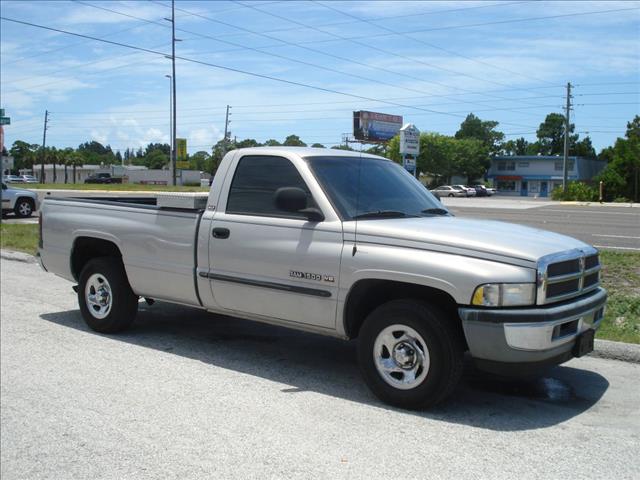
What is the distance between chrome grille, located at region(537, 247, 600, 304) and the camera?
14.9ft

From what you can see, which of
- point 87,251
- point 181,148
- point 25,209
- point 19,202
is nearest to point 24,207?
Answer: point 25,209

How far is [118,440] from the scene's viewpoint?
4.39 m

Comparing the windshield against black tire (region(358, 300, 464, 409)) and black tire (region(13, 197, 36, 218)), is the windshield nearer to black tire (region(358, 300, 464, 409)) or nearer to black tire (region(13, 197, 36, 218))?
black tire (region(358, 300, 464, 409))

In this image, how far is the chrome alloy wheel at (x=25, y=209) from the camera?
23.6 meters

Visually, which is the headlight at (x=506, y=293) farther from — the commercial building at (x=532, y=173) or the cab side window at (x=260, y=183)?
the commercial building at (x=532, y=173)

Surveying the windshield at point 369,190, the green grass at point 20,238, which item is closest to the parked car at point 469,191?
the green grass at point 20,238

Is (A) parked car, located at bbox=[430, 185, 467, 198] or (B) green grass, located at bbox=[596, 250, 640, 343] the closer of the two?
(B) green grass, located at bbox=[596, 250, 640, 343]

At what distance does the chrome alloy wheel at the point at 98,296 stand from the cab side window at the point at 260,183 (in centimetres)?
192

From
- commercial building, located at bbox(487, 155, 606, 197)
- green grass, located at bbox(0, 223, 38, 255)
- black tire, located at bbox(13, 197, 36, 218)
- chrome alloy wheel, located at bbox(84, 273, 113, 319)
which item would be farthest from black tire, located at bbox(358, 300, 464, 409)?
commercial building, located at bbox(487, 155, 606, 197)

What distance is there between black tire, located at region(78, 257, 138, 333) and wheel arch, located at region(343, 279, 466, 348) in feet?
9.16

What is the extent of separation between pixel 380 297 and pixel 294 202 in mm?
1000

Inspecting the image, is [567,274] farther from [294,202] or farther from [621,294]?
[621,294]

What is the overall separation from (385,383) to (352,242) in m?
1.07

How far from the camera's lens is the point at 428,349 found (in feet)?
15.5
